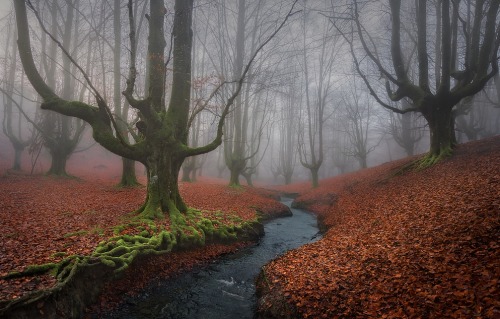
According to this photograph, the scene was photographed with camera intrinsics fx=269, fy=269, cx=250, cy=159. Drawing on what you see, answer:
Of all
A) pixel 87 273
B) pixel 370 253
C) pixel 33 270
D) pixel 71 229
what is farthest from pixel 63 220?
pixel 370 253

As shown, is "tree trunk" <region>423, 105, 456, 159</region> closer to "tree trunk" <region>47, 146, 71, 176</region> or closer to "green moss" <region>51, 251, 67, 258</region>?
"green moss" <region>51, 251, 67, 258</region>

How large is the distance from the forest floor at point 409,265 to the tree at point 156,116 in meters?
4.67

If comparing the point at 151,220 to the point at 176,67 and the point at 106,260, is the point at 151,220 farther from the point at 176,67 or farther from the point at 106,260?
the point at 176,67

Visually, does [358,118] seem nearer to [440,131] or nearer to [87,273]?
[440,131]

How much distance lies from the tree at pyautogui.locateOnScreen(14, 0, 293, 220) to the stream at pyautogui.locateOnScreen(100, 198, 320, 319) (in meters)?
2.44

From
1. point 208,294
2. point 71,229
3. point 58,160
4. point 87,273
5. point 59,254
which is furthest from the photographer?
point 58,160

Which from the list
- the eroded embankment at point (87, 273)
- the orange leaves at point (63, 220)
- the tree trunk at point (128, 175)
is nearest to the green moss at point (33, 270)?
the eroded embankment at point (87, 273)

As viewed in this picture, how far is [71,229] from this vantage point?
24.1ft

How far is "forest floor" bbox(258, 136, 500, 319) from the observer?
4.05m

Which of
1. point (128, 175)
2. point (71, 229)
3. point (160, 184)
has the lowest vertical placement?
point (71, 229)

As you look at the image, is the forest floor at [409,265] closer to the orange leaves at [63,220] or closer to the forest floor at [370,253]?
the forest floor at [370,253]

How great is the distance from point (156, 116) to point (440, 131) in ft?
42.2

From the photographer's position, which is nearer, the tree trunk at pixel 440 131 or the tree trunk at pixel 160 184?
the tree trunk at pixel 160 184

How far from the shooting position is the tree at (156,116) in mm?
8797
